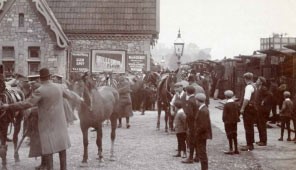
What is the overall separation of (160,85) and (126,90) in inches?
74.0

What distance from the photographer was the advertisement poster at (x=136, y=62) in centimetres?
3081

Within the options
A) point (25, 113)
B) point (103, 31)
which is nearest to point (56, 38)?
point (103, 31)

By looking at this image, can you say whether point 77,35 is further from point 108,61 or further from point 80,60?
point 108,61

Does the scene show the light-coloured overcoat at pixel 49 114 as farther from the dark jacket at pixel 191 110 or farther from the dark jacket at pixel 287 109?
the dark jacket at pixel 287 109

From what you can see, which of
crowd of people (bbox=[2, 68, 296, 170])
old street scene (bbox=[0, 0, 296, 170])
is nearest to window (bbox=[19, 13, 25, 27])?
old street scene (bbox=[0, 0, 296, 170])

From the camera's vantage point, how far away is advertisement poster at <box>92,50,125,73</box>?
101 feet

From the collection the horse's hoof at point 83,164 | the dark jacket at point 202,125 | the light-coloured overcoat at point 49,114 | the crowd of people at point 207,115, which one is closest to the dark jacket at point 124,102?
the crowd of people at point 207,115

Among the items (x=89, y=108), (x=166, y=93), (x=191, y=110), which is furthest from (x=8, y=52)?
(x=191, y=110)

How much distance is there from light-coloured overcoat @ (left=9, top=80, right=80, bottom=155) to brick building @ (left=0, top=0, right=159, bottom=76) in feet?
62.6

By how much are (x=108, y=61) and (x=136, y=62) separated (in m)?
1.62

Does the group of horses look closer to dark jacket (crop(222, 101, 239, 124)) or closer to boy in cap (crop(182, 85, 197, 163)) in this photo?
boy in cap (crop(182, 85, 197, 163))

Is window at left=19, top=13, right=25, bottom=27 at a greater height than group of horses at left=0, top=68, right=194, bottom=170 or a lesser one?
greater

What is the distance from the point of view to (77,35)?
31172mm

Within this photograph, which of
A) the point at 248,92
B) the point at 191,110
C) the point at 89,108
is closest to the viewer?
the point at 89,108
